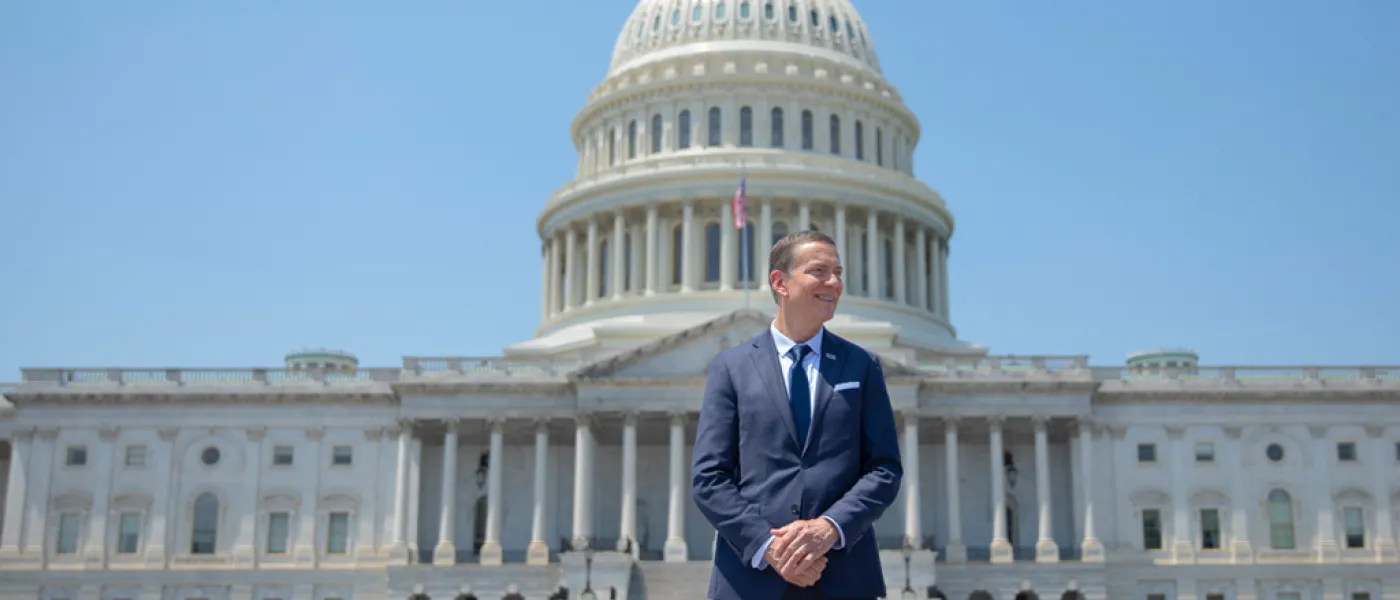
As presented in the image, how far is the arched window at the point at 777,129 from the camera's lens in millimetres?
84125

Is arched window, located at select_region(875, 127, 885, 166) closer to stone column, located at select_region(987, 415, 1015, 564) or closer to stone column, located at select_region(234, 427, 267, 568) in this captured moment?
stone column, located at select_region(987, 415, 1015, 564)

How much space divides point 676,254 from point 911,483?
73.2 ft

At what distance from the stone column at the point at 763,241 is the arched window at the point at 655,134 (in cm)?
770

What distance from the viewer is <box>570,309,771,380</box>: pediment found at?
6531cm

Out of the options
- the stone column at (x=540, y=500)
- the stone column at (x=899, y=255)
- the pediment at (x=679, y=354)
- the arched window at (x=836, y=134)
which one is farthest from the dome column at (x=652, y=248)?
the stone column at (x=540, y=500)

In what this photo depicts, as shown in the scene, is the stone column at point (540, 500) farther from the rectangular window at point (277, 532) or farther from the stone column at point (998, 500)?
the stone column at point (998, 500)

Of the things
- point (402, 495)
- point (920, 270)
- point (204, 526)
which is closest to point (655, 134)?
point (920, 270)

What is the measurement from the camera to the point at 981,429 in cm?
6850

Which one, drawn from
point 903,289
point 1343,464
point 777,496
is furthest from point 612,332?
point 777,496

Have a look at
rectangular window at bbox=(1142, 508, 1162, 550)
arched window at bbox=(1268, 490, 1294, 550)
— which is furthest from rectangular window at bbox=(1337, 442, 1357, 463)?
rectangular window at bbox=(1142, 508, 1162, 550)

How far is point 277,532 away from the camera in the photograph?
6919 cm

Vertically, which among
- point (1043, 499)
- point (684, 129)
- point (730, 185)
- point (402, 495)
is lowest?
point (402, 495)

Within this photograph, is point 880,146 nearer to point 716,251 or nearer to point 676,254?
point 716,251

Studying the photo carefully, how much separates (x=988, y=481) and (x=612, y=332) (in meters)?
19.4
